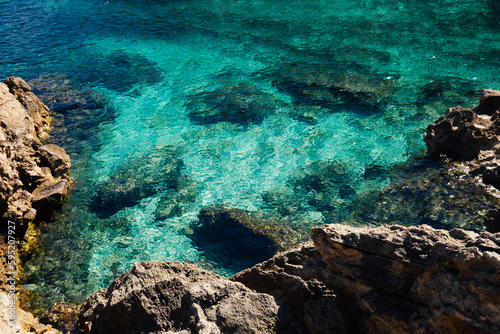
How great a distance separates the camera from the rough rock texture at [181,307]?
5.55m

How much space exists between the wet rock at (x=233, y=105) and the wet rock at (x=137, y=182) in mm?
2807

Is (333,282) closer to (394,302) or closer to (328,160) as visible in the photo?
(394,302)

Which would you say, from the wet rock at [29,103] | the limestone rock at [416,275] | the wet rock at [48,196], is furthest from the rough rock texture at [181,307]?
the wet rock at [29,103]

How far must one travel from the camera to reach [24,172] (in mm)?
12141

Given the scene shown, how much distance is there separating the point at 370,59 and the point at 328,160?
8343 millimetres

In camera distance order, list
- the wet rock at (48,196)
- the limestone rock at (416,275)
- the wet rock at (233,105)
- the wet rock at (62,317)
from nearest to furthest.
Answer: the limestone rock at (416,275) → the wet rock at (62,317) → the wet rock at (48,196) → the wet rock at (233,105)

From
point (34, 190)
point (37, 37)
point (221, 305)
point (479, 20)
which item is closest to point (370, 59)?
point (479, 20)

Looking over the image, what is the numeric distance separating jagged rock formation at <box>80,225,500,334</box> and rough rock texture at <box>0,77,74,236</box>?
5.16 m

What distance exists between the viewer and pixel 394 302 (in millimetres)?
5445

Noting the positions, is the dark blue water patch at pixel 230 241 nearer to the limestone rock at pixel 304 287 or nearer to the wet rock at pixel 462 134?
the limestone rock at pixel 304 287

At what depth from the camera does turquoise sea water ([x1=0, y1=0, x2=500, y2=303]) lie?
11219mm

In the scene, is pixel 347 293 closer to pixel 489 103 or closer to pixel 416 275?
pixel 416 275

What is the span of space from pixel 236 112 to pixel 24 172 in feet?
26.6

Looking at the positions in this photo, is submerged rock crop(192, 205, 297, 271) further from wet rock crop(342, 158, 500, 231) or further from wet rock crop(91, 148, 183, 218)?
wet rock crop(91, 148, 183, 218)
